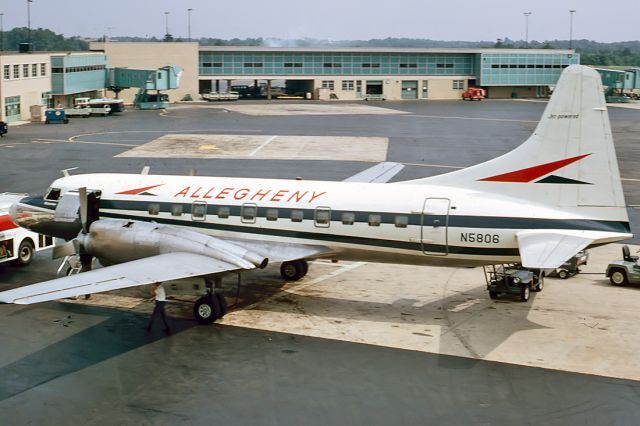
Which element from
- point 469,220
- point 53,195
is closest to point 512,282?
point 469,220

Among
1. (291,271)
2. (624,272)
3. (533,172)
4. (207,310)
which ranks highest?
(533,172)

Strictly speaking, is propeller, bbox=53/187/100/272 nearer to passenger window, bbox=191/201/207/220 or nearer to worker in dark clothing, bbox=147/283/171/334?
passenger window, bbox=191/201/207/220

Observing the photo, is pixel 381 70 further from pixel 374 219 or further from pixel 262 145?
pixel 374 219

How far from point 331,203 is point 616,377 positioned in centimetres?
1113

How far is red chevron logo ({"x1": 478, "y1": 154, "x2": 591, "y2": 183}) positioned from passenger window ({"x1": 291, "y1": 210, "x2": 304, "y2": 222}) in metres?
6.91

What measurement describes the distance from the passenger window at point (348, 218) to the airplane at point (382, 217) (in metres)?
0.05

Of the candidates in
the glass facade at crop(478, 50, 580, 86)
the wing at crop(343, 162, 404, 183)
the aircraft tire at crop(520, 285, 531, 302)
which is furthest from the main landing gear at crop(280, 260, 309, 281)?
the glass facade at crop(478, 50, 580, 86)

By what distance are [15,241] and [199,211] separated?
29.7 feet

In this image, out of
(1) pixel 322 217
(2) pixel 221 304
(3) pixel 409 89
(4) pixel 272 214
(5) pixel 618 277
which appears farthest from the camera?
(3) pixel 409 89

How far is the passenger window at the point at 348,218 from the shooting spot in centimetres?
2670

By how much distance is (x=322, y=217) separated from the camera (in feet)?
88.7

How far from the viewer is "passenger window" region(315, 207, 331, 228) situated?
27.0 m

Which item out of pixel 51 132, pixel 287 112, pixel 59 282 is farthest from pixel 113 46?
pixel 59 282

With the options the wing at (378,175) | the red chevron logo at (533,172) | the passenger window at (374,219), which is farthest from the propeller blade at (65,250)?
the red chevron logo at (533,172)
